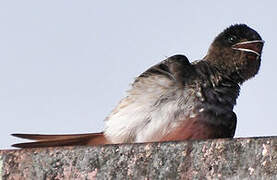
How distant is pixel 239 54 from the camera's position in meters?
5.58

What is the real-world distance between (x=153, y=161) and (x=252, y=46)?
10.5 ft

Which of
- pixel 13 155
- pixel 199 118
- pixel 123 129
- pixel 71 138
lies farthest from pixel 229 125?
pixel 13 155

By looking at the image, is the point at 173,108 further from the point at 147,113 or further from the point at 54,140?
the point at 54,140

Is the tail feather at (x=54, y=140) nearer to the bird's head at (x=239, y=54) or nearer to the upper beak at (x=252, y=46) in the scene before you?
the bird's head at (x=239, y=54)

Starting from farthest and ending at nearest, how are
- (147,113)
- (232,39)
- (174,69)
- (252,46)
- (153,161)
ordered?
(232,39)
(252,46)
(174,69)
(147,113)
(153,161)

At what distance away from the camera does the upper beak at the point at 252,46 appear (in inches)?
218

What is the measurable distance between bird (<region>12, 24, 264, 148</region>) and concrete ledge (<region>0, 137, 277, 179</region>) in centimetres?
200

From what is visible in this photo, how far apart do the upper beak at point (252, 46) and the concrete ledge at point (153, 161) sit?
3.10 metres

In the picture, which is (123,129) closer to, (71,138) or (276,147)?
(71,138)

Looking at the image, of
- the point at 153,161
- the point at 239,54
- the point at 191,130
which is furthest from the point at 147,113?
the point at 153,161

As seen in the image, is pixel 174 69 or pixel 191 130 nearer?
pixel 191 130

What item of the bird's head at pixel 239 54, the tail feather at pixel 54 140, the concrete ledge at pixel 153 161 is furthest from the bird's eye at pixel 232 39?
the concrete ledge at pixel 153 161

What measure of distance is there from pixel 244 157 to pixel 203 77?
9.06 ft

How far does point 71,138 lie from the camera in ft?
16.2
